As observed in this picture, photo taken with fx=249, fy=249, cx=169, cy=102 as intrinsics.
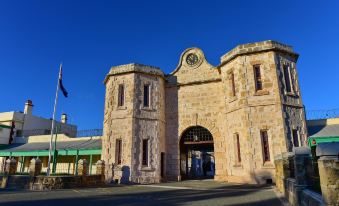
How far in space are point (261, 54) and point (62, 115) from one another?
31321mm

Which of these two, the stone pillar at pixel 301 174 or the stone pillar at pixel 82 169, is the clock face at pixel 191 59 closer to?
the stone pillar at pixel 82 169

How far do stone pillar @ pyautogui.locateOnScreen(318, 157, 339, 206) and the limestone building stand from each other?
11.2m

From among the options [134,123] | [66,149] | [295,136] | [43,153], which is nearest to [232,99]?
[295,136]

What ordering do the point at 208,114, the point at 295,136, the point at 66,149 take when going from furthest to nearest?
the point at 66,149 → the point at 208,114 → the point at 295,136

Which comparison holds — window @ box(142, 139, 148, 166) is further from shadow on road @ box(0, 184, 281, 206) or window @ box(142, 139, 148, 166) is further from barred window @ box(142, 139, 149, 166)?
shadow on road @ box(0, 184, 281, 206)

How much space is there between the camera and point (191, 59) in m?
20.0

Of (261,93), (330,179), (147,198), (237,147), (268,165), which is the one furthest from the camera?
(237,147)

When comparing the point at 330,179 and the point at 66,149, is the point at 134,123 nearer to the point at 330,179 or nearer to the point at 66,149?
the point at 66,149

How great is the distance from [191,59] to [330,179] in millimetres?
16738

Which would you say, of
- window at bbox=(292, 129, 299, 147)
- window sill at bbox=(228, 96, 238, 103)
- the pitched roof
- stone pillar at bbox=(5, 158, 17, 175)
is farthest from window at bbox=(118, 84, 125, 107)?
the pitched roof

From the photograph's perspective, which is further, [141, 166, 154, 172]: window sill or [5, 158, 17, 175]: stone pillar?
[141, 166, 154, 172]: window sill

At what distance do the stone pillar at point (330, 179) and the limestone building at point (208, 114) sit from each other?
11.2 m

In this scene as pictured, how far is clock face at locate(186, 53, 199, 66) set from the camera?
19.8m

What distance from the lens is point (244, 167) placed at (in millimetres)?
15133
